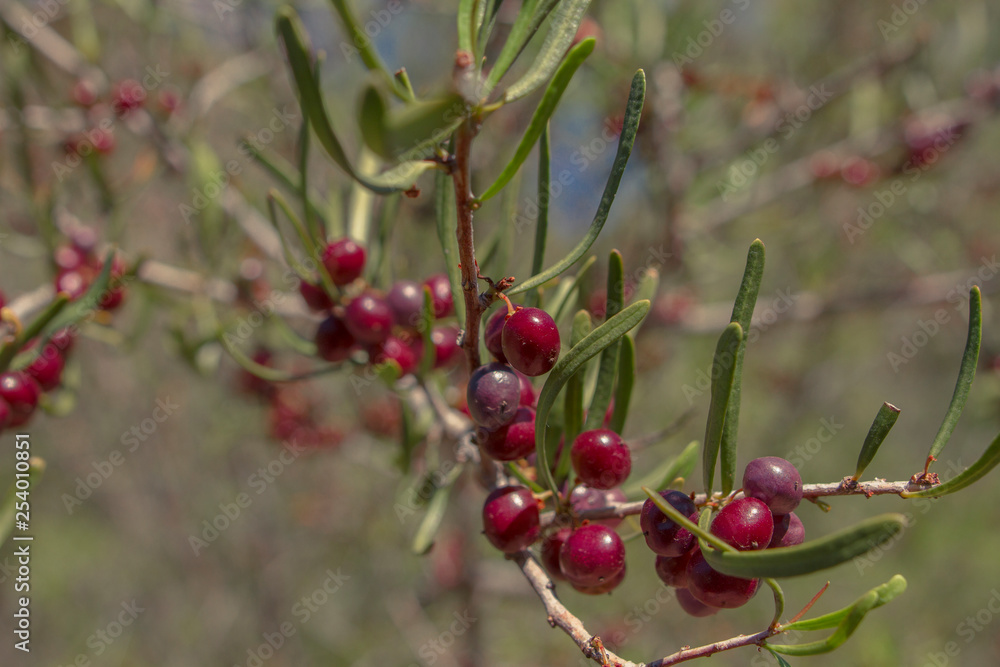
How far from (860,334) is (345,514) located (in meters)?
4.50

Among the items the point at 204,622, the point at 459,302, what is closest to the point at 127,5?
the point at 459,302

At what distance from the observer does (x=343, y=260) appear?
1297 millimetres

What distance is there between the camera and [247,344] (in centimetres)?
286

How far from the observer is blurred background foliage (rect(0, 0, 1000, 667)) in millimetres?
2514

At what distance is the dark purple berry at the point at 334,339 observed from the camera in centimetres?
133

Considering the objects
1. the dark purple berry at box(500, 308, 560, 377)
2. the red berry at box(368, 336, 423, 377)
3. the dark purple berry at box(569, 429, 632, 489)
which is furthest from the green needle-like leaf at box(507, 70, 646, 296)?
the red berry at box(368, 336, 423, 377)

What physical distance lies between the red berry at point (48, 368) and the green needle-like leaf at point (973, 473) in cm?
156

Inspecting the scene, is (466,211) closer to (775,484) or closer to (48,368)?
(775,484)

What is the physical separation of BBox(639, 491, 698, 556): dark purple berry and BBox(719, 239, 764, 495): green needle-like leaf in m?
0.06

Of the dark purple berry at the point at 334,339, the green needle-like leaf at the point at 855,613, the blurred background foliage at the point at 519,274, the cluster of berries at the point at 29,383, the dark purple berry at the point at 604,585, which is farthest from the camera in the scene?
the blurred background foliage at the point at 519,274

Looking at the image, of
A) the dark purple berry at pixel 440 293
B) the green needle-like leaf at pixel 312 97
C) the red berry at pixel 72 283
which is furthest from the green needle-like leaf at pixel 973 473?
the red berry at pixel 72 283

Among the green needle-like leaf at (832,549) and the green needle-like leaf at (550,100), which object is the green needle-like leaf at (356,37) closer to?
the green needle-like leaf at (550,100)

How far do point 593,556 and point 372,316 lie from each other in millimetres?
629

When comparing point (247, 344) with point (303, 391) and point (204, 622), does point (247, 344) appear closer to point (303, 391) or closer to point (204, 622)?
Answer: point (303, 391)
